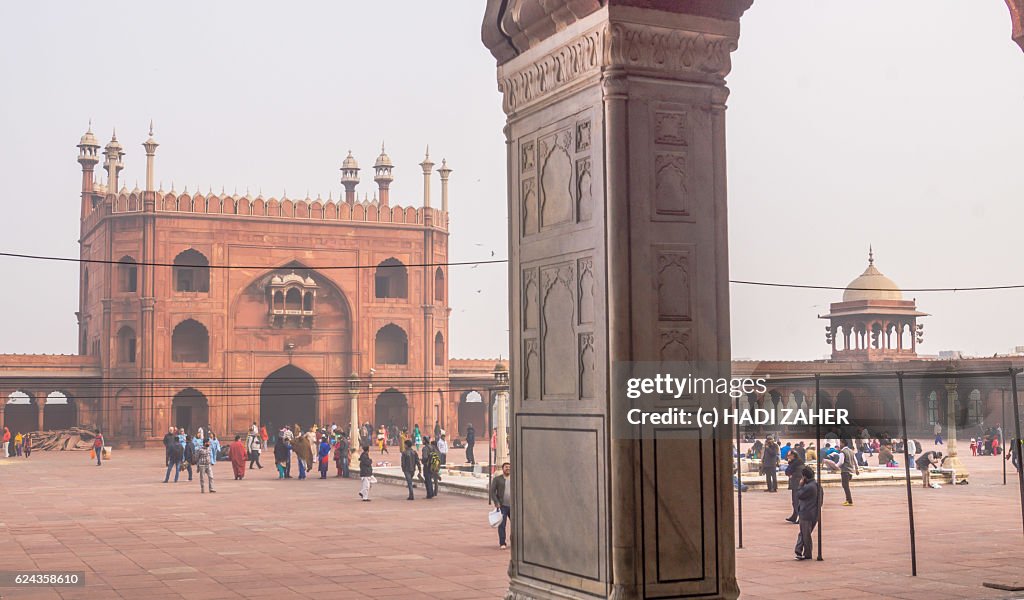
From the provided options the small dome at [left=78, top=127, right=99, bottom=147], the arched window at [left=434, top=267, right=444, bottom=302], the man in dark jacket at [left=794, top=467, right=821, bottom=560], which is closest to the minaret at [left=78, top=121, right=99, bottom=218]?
the small dome at [left=78, top=127, right=99, bottom=147]

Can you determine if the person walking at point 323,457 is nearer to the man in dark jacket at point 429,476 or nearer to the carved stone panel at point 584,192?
the man in dark jacket at point 429,476

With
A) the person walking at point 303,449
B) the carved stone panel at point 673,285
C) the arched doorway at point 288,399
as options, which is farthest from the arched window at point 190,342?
the carved stone panel at point 673,285

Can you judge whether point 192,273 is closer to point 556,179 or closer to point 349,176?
point 349,176

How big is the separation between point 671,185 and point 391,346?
103 ft

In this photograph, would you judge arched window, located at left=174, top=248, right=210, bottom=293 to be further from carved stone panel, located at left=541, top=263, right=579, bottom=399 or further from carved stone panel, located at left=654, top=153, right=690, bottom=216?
carved stone panel, located at left=654, top=153, right=690, bottom=216

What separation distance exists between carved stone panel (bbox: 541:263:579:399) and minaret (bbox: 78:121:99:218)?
1383 inches

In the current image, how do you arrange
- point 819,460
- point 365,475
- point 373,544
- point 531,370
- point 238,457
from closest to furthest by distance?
point 531,370 → point 819,460 → point 373,544 → point 365,475 → point 238,457

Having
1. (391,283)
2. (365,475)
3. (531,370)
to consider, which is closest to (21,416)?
(391,283)

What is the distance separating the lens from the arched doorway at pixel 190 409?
3228 centimetres

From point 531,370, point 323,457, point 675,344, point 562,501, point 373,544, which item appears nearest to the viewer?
point 675,344

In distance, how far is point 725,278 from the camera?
16.2 ft

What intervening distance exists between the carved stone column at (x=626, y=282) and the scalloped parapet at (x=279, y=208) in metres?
29.5

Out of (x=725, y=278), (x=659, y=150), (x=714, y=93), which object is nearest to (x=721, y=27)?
(x=714, y=93)

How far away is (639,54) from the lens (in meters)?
4.80
